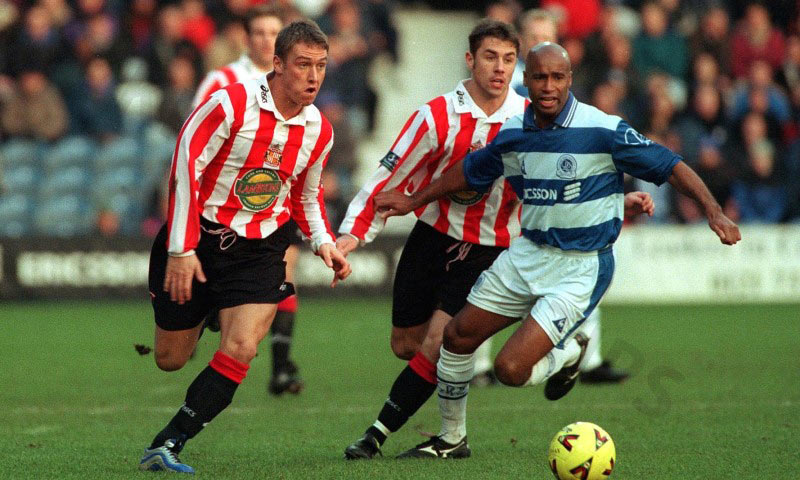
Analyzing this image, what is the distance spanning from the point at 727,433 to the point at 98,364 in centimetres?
545

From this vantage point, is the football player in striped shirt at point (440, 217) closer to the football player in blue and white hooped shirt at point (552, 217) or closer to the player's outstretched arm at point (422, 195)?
the player's outstretched arm at point (422, 195)

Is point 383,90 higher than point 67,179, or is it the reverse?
point 383,90

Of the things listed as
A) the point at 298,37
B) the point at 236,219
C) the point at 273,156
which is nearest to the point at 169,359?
the point at 236,219

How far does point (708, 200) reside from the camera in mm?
5766

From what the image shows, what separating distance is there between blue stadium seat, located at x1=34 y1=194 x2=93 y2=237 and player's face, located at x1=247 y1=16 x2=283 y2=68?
7.38m

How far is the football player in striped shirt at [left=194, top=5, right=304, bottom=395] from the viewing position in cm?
870

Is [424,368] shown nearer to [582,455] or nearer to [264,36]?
[582,455]

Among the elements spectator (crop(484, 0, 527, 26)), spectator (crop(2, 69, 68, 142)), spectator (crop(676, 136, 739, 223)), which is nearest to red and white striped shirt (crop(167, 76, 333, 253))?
spectator (crop(484, 0, 527, 26))

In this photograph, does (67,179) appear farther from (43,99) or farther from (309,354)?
(309,354)

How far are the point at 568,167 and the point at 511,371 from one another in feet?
3.25

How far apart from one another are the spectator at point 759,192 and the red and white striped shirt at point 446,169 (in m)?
10.3

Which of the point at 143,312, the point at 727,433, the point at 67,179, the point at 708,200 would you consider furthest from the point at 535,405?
the point at 67,179

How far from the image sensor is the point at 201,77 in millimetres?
16359

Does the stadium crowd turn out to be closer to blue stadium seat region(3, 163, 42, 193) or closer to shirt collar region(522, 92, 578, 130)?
blue stadium seat region(3, 163, 42, 193)
